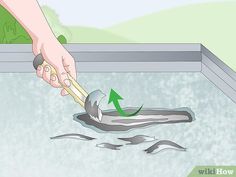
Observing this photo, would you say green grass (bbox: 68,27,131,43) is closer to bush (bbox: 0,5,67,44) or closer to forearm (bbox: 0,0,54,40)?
bush (bbox: 0,5,67,44)

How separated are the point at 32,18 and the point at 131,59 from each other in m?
1.00

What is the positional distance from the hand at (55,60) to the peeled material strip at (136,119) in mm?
383

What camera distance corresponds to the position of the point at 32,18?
6508 mm

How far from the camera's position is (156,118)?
6594 millimetres

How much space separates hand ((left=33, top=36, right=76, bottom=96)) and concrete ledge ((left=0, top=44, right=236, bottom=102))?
0.07 meters

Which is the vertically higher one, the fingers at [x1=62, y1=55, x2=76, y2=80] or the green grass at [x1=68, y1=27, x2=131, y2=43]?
the green grass at [x1=68, y1=27, x2=131, y2=43]

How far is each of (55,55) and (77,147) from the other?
0.89 meters

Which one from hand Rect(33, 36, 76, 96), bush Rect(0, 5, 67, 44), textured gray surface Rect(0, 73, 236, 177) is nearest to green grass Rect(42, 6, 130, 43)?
bush Rect(0, 5, 67, 44)

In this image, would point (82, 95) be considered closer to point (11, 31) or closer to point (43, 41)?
point (43, 41)

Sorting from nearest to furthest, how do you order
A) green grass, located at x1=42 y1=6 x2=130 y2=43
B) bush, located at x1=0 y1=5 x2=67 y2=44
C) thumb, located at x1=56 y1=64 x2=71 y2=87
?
1. thumb, located at x1=56 y1=64 x2=71 y2=87
2. bush, located at x1=0 y1=5 x2=67 y2=44
3. green grass, located at x1=42 y1=6 x2=130 y2=43

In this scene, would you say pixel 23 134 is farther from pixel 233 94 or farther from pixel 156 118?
pixel 233 94

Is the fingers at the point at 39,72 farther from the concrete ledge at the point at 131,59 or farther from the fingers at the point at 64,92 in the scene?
the fingers at the point at 64,92

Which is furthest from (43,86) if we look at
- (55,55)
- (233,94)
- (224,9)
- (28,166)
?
(224,9)

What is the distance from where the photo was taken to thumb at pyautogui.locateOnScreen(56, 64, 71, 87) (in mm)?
6488
